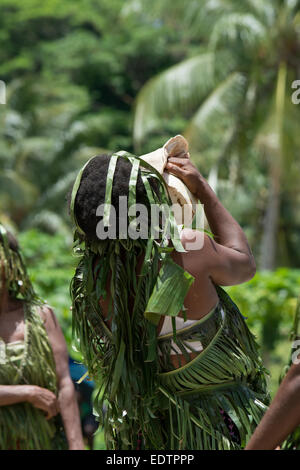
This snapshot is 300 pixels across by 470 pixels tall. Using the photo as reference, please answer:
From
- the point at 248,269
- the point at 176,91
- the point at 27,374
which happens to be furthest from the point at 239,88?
the point at 248,269

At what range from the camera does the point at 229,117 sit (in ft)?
54.5

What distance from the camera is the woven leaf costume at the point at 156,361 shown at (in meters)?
2.19

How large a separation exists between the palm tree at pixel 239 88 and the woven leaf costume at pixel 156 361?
45.9 ft

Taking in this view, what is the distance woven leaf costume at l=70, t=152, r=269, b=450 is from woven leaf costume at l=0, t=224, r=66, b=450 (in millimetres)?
869

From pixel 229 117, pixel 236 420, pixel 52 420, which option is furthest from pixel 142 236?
pixel 229 117

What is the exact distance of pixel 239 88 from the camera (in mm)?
16750

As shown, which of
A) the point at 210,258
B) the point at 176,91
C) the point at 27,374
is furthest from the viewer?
the point at 176,91

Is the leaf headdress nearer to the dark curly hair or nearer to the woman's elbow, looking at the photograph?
the dark curly hair

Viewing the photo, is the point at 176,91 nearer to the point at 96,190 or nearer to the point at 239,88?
the point at 239,88

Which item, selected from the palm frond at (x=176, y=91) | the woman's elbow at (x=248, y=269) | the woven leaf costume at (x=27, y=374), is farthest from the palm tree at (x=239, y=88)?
the woman's elbow at (x=248, y=269)

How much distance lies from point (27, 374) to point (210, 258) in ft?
4.25

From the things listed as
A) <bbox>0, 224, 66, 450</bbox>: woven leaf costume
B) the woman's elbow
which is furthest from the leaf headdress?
<bbox>0, 224, 66, 450</bbox>: woven leaf costume

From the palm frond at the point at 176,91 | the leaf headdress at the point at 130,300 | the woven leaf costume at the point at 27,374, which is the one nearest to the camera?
the leaf headdress at the point at 130,300

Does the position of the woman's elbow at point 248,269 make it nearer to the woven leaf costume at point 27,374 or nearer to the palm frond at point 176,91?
the woven leaf costume at point 27,374
